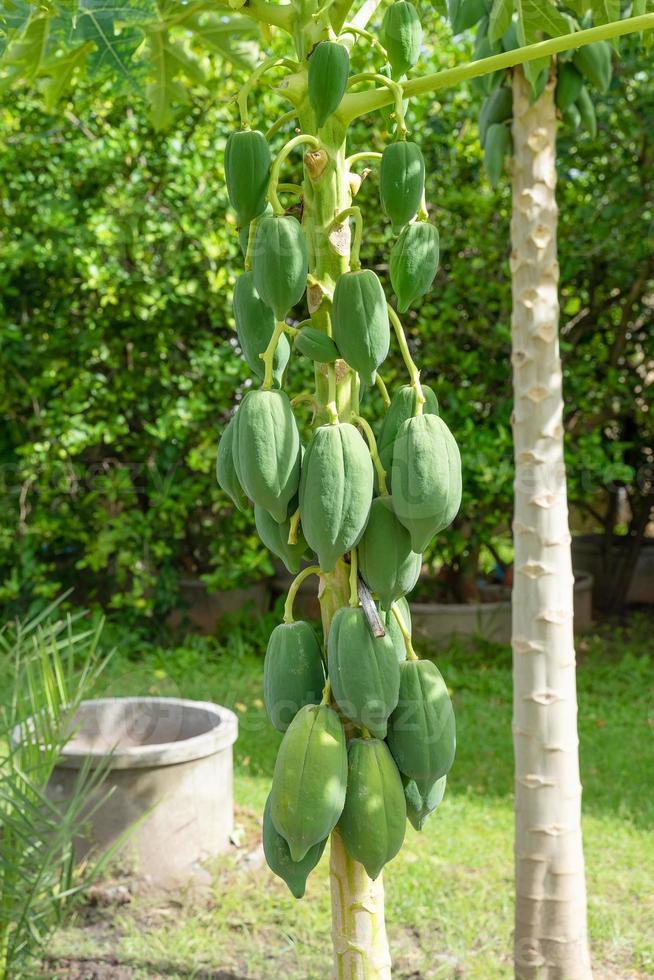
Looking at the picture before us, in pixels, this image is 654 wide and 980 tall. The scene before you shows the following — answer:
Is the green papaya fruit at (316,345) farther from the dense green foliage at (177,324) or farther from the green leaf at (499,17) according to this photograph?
the dense green foliage at (177,324)

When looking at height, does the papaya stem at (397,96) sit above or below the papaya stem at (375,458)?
above

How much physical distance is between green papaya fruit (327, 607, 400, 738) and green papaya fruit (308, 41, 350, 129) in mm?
485

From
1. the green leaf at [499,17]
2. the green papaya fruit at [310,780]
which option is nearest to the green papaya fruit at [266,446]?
the green papaya fruit at [310,780]

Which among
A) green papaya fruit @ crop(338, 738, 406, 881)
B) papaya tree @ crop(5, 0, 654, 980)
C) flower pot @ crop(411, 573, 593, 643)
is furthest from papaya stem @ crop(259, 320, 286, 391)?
flower pot @ crop(411, 573, 593, 643)

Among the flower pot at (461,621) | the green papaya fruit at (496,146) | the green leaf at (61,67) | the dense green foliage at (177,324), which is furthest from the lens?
the flower pot at (461,621)

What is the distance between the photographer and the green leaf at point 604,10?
1.42 meters

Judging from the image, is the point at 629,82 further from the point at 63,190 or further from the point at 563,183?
the point at 63,190

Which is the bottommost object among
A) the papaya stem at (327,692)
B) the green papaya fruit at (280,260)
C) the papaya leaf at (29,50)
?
the papaya stem at (327,692)

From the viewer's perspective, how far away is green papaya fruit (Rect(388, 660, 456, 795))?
0.98 meters

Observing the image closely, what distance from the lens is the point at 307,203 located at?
1.04 meters

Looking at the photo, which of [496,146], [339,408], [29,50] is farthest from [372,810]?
[496,146]

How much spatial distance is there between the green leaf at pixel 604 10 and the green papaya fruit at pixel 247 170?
69 cm

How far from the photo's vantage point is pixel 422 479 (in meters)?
0.94

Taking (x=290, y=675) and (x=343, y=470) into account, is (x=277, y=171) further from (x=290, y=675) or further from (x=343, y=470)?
(x=290, y=675)
